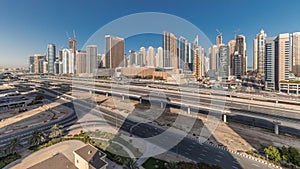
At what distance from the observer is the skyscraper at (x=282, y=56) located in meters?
44.9

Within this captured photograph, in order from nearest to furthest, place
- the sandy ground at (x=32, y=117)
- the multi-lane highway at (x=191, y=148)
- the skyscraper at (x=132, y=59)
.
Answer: the multi-lane highway at (x=191, y=148) < the sandy ground at (x=32, y=117) < the skyscraper at (x=132, y=59)

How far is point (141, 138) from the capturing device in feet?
58.8

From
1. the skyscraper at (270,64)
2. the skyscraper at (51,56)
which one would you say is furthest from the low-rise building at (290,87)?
the skyscraper at (51,56)

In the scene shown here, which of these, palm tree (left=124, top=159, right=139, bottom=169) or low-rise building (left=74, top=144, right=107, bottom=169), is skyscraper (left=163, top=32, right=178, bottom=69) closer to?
palm tree (left=124, top=159, right=139, bottom=169)

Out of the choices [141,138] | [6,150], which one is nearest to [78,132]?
[6,150]

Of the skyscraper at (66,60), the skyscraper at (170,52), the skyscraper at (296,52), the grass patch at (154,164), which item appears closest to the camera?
the grass patch at (154,164)

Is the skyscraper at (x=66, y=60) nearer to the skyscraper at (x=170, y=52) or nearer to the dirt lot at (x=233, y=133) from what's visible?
the skyscraper at (x=170, y=52)

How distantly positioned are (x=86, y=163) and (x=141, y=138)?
8273 millimetres

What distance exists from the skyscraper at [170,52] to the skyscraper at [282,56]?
4980cm

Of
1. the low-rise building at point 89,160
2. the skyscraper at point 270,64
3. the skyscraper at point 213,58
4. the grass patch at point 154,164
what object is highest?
the skyscraper at point 213,58

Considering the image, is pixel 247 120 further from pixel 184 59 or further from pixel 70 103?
pixel 184 59

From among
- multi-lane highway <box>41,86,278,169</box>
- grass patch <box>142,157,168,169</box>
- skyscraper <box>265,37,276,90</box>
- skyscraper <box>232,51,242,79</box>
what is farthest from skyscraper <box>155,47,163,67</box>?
grass patch <box>142,157,168,169</box>

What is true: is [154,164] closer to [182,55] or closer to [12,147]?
[12,147]

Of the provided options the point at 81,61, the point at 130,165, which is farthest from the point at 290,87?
the point at 81,61
